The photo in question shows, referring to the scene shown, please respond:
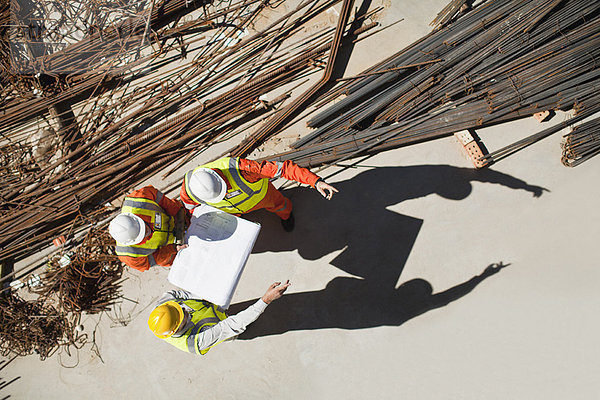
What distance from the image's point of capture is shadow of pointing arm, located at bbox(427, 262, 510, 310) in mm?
4781

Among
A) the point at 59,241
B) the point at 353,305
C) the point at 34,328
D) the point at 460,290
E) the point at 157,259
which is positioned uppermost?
the point at 59,241

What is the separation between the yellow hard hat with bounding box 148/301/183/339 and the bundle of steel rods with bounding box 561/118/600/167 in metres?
5.06

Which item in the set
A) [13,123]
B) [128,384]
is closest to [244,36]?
[13,123]

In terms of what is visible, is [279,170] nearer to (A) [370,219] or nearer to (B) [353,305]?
(A) [370,219]

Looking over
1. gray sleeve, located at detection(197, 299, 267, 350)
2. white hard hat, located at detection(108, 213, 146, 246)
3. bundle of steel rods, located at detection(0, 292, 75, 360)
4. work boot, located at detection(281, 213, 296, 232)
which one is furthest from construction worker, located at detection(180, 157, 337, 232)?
bundle of steel rods, located at detection(0, 292, 75, 360)

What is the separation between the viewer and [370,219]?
5109 millimetres

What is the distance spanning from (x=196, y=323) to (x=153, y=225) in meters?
1.19

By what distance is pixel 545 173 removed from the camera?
15.7 feet

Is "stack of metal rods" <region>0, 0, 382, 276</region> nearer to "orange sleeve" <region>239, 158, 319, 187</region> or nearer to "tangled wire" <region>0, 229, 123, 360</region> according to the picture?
"tangled wire" <region>0, 229, 123, 360</region>

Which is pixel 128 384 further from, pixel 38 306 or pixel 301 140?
pixel 301 140

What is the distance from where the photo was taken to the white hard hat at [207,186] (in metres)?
3.59

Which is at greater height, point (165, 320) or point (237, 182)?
point (237, 182)

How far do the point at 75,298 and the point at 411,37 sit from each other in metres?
6.20

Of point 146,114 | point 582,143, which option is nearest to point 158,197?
point 146,114
